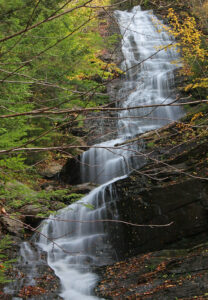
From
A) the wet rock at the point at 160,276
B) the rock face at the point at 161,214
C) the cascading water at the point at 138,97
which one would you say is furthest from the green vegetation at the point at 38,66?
the wet rock at the point at 160,276

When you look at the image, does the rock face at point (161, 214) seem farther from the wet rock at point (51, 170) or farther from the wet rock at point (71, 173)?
the wet rock at point (51, 170)

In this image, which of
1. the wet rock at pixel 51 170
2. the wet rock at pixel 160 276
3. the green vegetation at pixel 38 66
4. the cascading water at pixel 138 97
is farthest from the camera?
the wet rock at pixel 51 170

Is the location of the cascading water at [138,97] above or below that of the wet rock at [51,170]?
above

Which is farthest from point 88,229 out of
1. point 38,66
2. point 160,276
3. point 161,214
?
point 38,66

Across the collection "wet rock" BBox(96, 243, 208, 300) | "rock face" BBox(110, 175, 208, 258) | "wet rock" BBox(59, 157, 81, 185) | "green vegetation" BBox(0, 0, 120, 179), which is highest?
"green vegetation" BBox(0, 0, 120, 179)

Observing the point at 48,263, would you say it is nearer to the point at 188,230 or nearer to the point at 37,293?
the point at 37,293

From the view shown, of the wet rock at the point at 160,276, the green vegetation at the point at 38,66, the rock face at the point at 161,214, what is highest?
the green vegetation at the point at 38,66

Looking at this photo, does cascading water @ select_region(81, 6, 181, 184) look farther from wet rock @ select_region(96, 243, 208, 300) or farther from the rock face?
wet rock @ select_region(96, 243, 208, 300)

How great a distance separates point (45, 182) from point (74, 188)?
187 cm

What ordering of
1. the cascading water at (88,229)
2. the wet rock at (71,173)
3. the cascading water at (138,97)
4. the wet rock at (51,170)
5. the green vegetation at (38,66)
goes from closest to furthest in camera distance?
the green vegetation at (38,66), the cascading water at (88,229), the cascading water at (138,97), the wet rock at (51,170), the wet rock at (71,173)

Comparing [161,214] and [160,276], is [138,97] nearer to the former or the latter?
[161,214]

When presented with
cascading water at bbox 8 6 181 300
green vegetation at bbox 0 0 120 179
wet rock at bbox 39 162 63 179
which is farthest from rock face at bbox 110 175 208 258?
wet rock at bbox 39 162 63 179

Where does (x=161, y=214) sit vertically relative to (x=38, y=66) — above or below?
below

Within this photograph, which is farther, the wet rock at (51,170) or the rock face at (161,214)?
the wet rock at (51,170)
